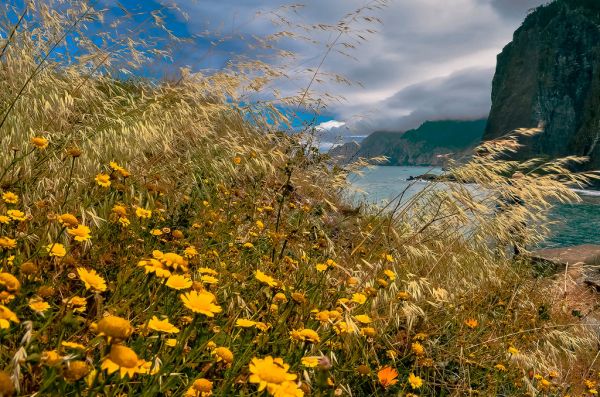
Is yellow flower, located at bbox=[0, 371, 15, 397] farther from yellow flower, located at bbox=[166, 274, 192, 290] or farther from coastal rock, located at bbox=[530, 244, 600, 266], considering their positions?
coastal rock, located at bbox=[530, 244, 600, 266]

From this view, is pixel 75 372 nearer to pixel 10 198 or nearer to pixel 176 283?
pixel 176 283

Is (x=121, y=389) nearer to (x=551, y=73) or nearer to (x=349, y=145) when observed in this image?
(x=349, y=145)

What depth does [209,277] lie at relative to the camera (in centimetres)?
146

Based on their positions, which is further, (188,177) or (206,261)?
→ (188,177)

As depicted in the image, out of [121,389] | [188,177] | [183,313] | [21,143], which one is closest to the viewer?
[121,389]

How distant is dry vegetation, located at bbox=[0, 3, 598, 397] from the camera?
1150mm

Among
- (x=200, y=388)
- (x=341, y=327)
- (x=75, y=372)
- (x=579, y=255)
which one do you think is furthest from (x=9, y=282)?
(x=579, y=255)

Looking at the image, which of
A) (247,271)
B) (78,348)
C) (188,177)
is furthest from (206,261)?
(78,348)

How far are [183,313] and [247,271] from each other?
598mm

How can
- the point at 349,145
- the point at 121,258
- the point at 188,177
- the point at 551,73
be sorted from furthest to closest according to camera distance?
the point at 551,73 < the point at 349,145 < the point at 188,177 < the point at 121,258

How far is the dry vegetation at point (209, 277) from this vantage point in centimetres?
115

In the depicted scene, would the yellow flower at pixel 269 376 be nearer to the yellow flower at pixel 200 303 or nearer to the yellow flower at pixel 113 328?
the yellow flower at pixel 200 303

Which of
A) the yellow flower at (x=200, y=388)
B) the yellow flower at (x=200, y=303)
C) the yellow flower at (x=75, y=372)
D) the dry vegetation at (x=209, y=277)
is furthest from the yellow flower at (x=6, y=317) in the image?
the yellow flower at (x=200, y=388)

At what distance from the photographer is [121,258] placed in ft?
6.57
